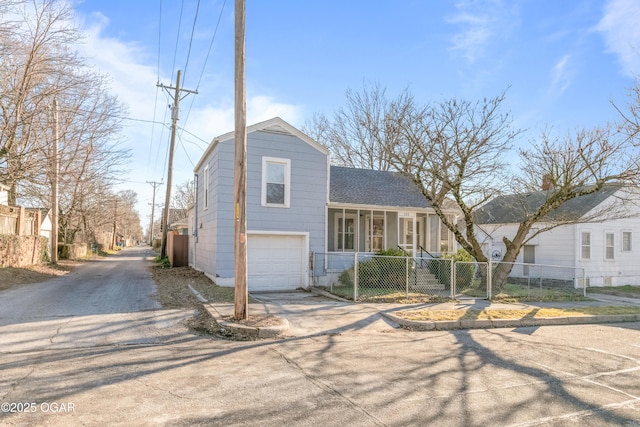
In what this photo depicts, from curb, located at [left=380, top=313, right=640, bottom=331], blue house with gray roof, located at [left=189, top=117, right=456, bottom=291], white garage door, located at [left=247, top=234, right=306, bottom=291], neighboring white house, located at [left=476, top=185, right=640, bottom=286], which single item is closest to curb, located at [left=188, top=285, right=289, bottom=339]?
curb, located at [left=380, top=313, right=640, bottom=331]

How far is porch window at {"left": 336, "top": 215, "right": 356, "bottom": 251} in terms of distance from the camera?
52.6 ft

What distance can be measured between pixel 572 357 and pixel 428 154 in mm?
7814

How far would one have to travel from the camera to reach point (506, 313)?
10211 millimetres

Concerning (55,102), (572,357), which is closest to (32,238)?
(55,102)

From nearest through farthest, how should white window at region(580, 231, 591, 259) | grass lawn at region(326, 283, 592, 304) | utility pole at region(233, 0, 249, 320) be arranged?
1. utility pole at region(233, 0, 249, 320)
2. grass lawn at region(326, 283, 592, 304)
3. white window at region(580, 231, 591, 259)

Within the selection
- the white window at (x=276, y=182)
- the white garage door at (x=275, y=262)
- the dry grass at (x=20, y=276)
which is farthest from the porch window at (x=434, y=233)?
the dry grass at (x=20, y=276)

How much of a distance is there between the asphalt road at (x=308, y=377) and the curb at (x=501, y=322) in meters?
0.44

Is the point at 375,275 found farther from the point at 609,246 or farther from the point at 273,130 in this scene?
the point at 609,246

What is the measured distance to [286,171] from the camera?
13898 mm

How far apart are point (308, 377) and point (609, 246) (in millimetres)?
20842

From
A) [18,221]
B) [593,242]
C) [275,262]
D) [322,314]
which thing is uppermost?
[18,221]

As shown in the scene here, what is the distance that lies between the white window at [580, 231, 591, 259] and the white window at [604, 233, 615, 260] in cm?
130

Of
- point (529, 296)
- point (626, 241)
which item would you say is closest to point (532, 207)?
point (626, 241)

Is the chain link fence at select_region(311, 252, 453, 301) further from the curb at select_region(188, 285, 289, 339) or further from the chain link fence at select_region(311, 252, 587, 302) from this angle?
the curb at select_region(188, 285, 289, 339)
